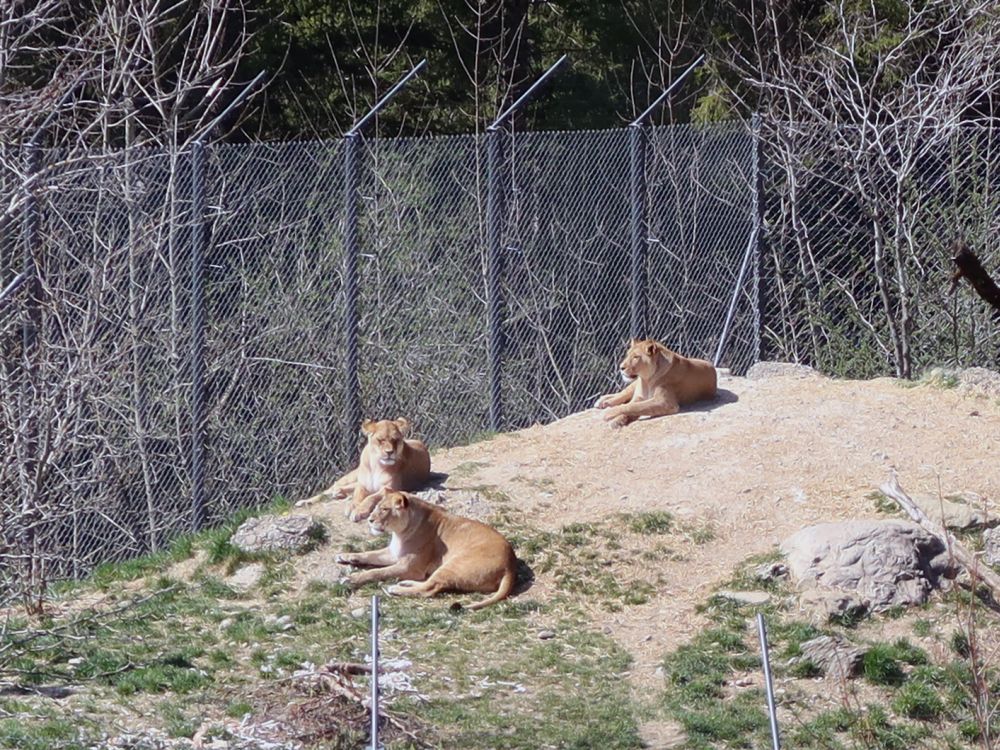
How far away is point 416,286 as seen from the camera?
37.5 feet

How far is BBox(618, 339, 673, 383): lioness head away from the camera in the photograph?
34.8 feet

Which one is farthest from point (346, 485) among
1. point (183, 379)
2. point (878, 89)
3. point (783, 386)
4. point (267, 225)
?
point (878, 89)

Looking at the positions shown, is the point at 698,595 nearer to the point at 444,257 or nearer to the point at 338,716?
the point at 338,716

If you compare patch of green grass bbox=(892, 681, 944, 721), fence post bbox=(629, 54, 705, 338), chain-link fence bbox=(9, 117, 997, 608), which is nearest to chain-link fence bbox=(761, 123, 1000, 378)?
chain-link fence bbox=(9, 117, 997, 608)

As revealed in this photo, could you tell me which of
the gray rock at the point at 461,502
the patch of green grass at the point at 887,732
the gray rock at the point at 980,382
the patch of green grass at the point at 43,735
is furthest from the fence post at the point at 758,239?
the patch of green grass at the point at 43,735

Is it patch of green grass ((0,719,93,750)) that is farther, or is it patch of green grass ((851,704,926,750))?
patch of green grass ((851,704,926,750))

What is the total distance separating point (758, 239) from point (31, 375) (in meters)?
6.50

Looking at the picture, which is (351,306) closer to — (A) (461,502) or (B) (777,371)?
(A) (461,502)

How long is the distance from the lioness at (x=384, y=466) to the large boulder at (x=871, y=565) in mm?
2480

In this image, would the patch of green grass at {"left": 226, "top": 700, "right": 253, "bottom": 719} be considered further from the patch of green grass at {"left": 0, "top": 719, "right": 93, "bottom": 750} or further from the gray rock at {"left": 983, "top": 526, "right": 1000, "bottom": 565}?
the gray rock at {"left": 983, "top": 526, "right": 1000, "bottom": 565}

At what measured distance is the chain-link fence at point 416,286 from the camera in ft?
34.3

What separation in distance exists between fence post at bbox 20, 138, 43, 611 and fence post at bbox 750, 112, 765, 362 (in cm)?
581

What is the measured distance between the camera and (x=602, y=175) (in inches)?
490

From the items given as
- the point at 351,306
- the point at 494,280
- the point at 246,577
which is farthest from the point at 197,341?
the point at 494,280
